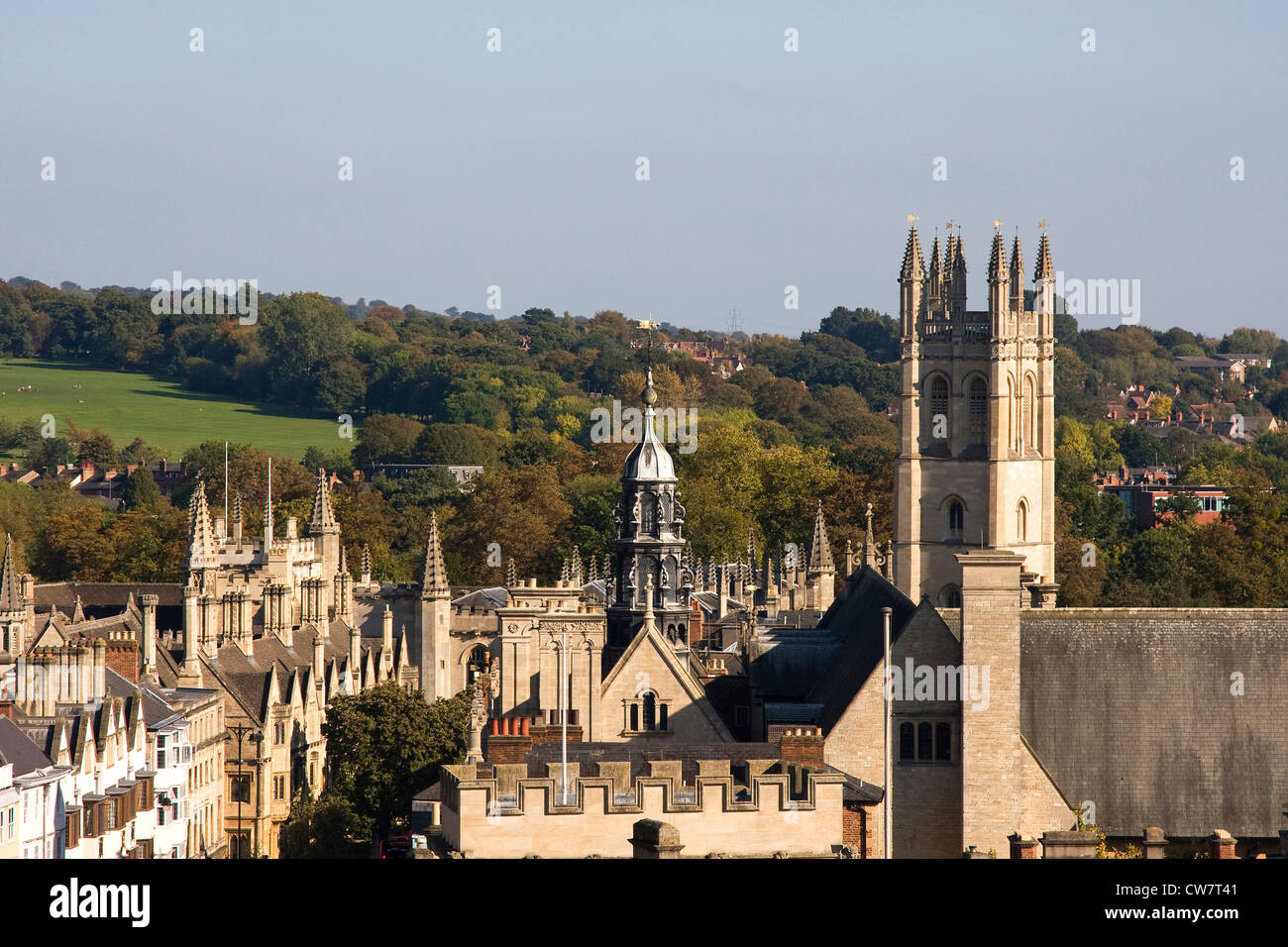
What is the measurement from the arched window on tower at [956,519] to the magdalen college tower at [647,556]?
87.9 feet

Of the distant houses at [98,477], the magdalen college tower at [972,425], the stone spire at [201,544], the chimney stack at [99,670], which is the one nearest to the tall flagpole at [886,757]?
the chimney stack at [99,670]

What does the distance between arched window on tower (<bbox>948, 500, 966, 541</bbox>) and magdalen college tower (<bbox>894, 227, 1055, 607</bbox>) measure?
4 cm

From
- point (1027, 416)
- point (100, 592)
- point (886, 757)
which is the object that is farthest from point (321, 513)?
point (886, 757)

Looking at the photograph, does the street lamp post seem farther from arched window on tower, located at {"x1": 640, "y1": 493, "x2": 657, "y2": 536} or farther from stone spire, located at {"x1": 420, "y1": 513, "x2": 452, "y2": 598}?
stone spire, located at {"x1": 420, "y1": 513, "x2": 452, "y2": 598}

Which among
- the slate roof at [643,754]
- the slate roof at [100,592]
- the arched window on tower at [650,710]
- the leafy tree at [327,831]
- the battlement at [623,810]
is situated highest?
the slate roof at [100,592]

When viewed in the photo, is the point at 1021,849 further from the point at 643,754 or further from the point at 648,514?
the point at 648,514

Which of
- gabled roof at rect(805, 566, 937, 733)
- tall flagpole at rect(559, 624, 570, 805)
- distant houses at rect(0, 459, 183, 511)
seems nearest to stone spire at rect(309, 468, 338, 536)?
tall flagpole at rect(559, 624, 570, 805)

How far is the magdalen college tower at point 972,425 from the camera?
94125 millimetres

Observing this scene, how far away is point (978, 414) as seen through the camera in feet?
313

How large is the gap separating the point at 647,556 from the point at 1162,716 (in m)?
18.4

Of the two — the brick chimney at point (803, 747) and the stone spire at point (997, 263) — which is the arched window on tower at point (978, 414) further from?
the brick chimney at point (803, 747)

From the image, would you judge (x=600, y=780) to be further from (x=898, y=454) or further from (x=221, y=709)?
(x=898, y=454)
